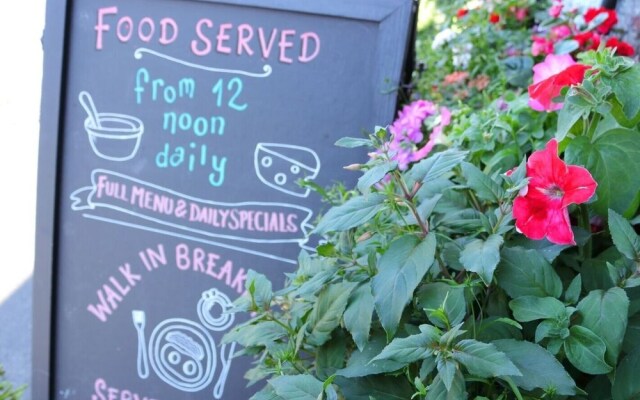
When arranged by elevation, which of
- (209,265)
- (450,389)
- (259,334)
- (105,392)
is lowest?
(105,392)

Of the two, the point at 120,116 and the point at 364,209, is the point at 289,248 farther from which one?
the point at 364,209

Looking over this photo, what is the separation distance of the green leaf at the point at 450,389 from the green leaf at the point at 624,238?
0.25m

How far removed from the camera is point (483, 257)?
73 centimetres

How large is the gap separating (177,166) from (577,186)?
933 millimetres

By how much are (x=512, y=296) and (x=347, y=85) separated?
0.70 metres

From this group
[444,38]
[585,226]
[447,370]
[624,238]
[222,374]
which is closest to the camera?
[447,370]

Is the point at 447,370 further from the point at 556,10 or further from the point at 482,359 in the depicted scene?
the point at 556,10

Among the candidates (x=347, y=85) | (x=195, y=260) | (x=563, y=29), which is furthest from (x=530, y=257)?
(x=563, y=29)

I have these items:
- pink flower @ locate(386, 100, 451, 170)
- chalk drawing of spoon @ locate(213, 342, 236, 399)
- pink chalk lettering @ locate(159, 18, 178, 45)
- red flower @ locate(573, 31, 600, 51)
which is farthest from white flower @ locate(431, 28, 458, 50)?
chalk drawing of spoon @ locate(213, 342, 236, 399)

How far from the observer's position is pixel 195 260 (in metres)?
1.46

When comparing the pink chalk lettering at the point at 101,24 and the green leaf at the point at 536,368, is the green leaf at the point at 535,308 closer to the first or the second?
the green leaf at the point at 536,368

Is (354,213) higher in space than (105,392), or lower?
higher

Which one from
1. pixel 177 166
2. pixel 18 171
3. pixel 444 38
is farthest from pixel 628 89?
pixel 18 171

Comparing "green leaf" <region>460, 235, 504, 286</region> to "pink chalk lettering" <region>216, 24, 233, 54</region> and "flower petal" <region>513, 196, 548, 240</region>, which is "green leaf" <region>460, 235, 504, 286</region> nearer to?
"flower petal" <region>513, 196, 548, 240</region>
